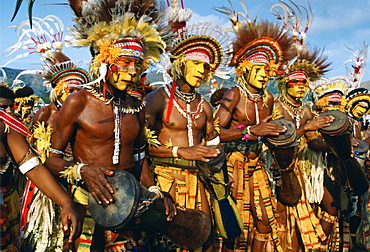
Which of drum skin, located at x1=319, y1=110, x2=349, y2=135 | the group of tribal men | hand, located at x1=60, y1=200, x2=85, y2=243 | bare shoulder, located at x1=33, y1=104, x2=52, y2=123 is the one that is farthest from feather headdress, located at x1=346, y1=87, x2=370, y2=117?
hand, located at x1=60, y1=200, x2=85, y2=243

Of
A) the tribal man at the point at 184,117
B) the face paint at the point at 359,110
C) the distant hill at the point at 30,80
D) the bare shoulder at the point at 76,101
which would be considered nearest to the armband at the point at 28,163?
the bare shoulder at the point at 76,101

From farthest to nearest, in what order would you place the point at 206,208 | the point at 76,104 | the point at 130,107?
the point at 206,208
the point at 130,107
the point at 76,104

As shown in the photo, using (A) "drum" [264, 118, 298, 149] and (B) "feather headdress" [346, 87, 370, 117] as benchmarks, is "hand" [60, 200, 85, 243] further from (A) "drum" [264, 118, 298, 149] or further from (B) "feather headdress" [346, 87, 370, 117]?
(B) "feather headdress" [346, 87, 370, 117]

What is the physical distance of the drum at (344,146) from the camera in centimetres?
458

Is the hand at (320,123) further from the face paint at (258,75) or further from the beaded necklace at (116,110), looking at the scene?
the beaded necklace at (116,110)

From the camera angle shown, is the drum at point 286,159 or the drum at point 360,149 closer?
the drum at point 286,159

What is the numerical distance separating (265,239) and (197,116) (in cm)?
205

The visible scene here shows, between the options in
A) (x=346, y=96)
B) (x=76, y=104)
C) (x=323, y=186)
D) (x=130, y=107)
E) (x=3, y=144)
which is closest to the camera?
(x=3, y=144)

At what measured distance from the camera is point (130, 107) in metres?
3.23

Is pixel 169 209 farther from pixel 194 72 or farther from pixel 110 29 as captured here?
pixel 194 72

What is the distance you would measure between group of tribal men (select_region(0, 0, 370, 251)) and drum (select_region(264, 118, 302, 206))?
0.02 m

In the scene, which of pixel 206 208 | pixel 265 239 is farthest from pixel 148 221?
pixel 265 239

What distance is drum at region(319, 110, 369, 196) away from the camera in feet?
15.0

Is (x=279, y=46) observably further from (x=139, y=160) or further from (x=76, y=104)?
(x=76, y=104)
